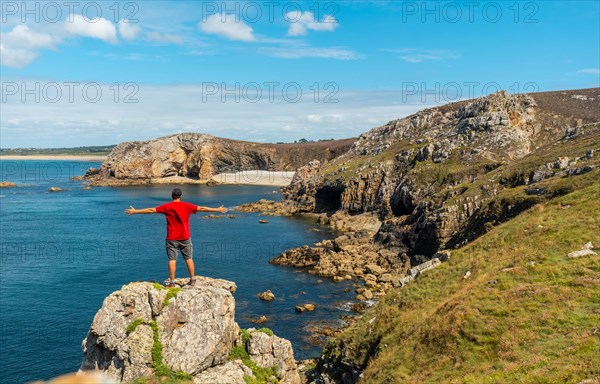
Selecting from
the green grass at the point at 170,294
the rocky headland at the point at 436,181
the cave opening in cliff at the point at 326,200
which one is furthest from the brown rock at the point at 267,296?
the cave opening in cliff at the point at 326,200

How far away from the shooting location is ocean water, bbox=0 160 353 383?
43.6 metres

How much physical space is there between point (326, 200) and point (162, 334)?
106 m

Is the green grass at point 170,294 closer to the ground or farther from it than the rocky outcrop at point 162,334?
farther from it

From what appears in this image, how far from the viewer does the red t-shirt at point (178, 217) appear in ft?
63.1

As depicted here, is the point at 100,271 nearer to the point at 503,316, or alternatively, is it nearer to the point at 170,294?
the point at 170,294

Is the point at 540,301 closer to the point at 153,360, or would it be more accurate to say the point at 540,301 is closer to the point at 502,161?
the point at 153,360

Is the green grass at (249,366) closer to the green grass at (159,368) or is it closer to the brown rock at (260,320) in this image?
the green grass at (159,368)

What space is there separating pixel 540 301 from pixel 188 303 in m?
17.5

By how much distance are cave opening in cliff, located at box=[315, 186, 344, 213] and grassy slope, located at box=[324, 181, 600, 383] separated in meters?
85.0

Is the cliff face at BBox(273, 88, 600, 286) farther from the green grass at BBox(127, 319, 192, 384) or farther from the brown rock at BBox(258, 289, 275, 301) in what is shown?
the green grass at BBox(127, 319, 192, 384)

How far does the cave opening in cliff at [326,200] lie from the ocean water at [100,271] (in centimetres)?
1357

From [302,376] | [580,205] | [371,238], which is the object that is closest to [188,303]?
[302,376]

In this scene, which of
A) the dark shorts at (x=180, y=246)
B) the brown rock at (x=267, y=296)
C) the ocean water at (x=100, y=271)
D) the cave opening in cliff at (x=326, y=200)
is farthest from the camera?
the cave opening in cliff at (x=326, y=200)

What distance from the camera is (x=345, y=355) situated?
1164 inches
